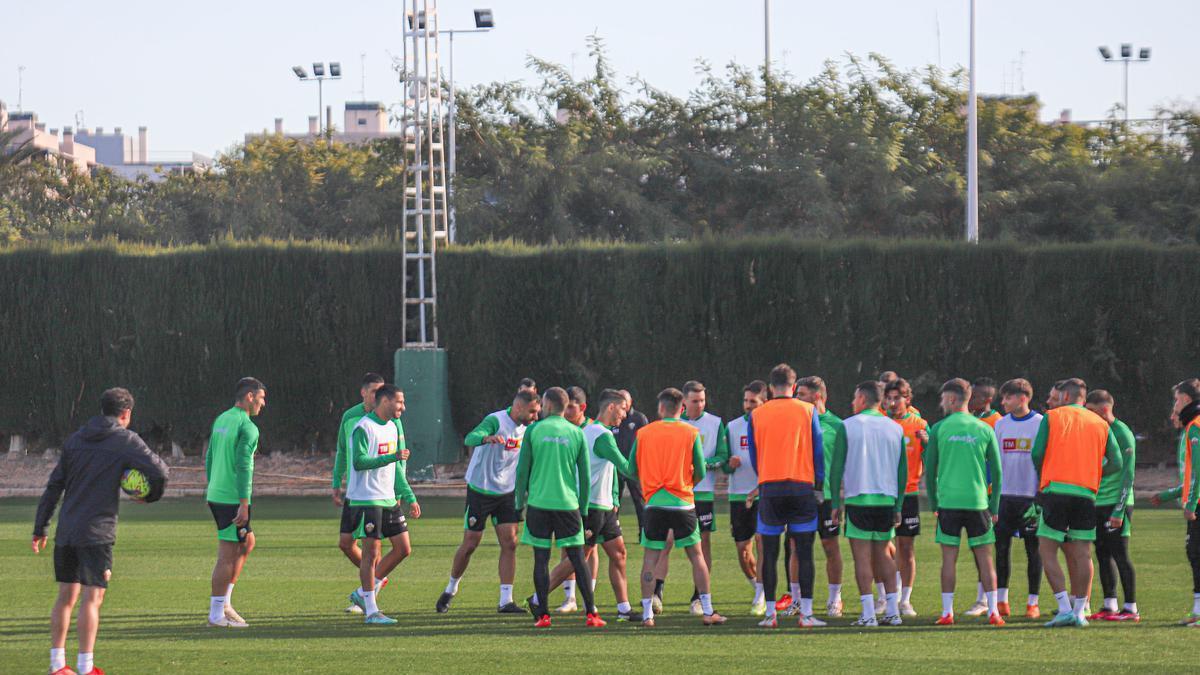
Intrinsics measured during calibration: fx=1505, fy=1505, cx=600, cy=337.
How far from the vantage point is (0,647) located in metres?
10.9

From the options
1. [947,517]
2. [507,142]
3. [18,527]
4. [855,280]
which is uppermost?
[507,142]

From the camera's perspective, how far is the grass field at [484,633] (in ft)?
33.3

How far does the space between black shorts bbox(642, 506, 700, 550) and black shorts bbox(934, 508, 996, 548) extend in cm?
192

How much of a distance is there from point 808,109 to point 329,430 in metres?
14.8

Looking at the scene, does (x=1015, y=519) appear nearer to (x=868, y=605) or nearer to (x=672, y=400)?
(x=868, y=605)

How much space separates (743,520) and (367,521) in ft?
10.5

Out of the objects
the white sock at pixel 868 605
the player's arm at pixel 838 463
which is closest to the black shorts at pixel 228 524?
the player's arm at pixel 838 463

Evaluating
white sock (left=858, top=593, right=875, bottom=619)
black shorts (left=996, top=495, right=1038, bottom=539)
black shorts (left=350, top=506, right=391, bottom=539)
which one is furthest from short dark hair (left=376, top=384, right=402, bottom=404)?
black shorts (left=996, top=495, right=1038, bottom=539)

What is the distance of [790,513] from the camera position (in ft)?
38.3

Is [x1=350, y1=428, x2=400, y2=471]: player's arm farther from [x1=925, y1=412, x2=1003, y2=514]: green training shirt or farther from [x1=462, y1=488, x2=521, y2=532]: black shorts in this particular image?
[x1=925, y1=412, x2=1003, y2=514]: green training shirt

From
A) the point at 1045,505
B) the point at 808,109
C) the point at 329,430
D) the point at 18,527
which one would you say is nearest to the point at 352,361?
the point at 329,430

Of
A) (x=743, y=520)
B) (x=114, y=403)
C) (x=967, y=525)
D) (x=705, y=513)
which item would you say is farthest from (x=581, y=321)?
(x=114, y=403)

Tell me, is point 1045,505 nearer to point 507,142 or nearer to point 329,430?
point 329,430

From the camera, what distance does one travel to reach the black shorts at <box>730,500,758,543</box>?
12.9 meters
